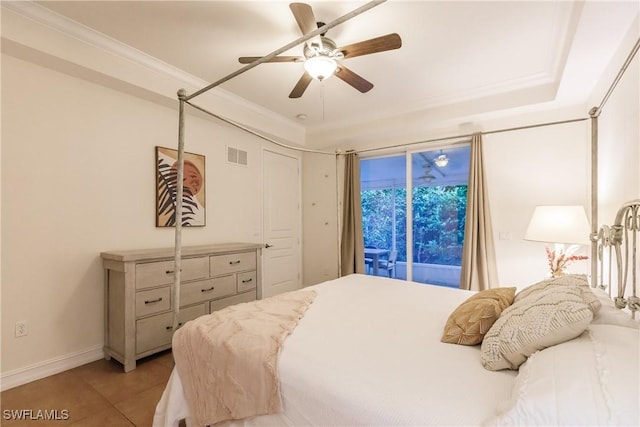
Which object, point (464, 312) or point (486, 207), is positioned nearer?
point (464, 312)

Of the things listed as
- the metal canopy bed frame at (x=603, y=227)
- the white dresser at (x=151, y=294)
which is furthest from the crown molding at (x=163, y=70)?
the white dresser at (x=151, y=294)

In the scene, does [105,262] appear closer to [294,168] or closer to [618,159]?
[294,168]

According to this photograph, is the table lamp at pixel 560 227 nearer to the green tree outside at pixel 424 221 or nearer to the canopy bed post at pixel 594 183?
the canopy bed post at pixel 594 183

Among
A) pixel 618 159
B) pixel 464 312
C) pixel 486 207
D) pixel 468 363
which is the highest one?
pixel 618 159

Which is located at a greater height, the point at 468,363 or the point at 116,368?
the point at 468,363

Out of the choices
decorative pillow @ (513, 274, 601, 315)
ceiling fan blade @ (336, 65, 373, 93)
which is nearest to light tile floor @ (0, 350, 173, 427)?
decorative pillow @ (513, 274, 601, 315)

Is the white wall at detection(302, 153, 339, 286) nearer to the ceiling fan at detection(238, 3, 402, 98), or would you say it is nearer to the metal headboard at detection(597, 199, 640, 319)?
the ceiling fan at detection(238, 3, 402, 98)

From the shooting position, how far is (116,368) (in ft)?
8.10

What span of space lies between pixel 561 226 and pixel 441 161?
175cm

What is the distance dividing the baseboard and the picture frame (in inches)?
49.5

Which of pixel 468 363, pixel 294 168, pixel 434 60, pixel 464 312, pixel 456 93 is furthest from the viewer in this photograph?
pixel 294 168

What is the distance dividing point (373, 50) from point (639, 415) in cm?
214

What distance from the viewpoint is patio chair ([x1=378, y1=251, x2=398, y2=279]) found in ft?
14.4

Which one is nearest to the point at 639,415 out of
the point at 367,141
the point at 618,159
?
the point at 618,159
